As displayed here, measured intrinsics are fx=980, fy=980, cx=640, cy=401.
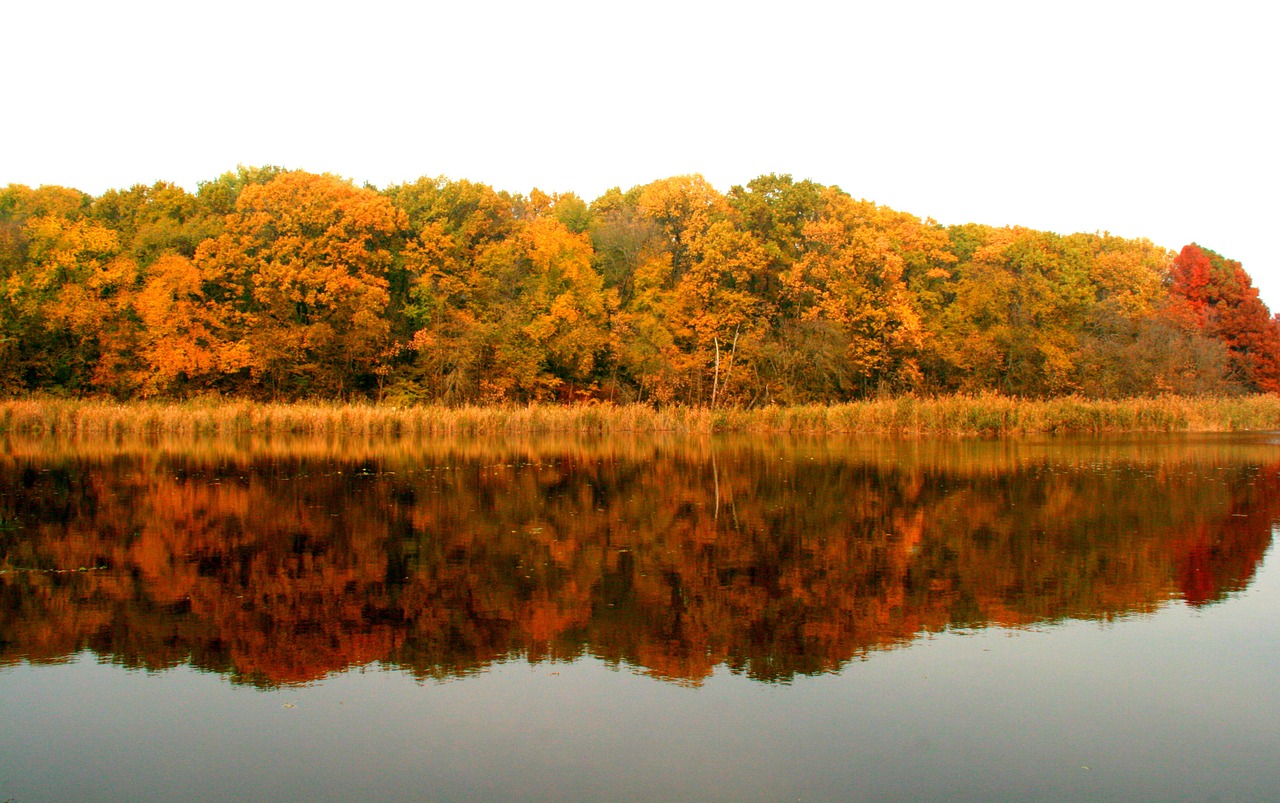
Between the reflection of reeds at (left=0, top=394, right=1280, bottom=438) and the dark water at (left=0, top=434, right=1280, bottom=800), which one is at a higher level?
the reflection of reeds at (left=0, top=394, right=1280, bottom=438)

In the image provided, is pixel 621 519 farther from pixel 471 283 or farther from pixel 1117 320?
pixel 1117 320

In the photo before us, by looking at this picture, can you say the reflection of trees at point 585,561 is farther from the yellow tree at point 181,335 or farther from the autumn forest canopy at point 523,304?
the autumn forest canopy at point 523,304

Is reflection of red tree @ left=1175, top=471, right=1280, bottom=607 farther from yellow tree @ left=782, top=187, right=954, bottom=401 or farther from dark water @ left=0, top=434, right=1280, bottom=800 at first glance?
yellow tree @ left=782, top=187, right=954, bottom=401

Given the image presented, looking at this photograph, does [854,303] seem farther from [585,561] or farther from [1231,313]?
[585,561]

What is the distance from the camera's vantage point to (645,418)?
3575 cm

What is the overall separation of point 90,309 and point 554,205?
25.1 metres

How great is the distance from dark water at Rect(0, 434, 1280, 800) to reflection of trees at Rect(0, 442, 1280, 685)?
0.16 feet

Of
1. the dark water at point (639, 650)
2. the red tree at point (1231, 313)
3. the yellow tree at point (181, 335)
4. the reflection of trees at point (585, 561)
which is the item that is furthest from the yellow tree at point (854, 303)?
the dark water at point (639, 650)

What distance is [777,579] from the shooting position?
876 cm

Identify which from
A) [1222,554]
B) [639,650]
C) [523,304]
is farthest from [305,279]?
[639,650]

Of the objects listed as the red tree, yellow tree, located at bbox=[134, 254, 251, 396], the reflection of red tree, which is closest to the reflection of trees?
the reflection of red tree

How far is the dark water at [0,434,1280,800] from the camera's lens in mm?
4898

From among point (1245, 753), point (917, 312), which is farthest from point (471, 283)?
Answer: point (1245, 753)

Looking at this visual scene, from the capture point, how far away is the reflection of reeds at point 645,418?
1241 inches
